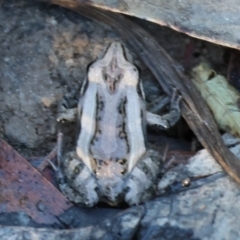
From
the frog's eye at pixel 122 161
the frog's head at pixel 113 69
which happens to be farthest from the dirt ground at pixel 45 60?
the frog's eye at pixel 122 161

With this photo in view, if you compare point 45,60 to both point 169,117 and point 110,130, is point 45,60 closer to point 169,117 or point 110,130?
point 110,130

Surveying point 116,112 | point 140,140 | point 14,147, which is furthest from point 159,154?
point 14,147

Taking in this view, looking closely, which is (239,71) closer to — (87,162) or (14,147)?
(87,162)

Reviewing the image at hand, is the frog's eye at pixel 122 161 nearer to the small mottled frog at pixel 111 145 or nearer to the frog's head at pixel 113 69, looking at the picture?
the small mottled frog at pixel 111 145

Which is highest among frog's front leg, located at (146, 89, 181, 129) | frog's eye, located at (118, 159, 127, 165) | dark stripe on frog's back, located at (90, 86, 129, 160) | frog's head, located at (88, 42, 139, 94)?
frog's head, located at (88, 42, 139, 94)

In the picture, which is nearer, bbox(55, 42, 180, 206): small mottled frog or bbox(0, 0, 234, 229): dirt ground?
bbox(55, 42, 180, 206): small mottled frog

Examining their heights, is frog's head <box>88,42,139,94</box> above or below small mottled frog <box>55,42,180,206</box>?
above

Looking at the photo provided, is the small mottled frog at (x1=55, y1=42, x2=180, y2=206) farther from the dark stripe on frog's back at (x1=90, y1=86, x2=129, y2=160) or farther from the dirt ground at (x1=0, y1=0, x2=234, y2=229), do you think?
the dirt ground at (x1=0, y1=0, x2=234, y2=229)

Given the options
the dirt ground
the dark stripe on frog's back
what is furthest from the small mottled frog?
the dirt ground
